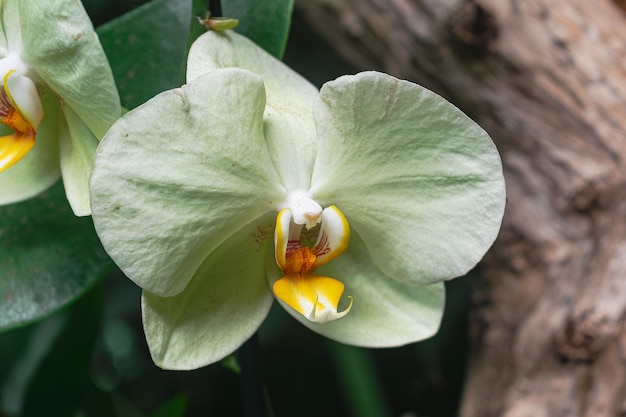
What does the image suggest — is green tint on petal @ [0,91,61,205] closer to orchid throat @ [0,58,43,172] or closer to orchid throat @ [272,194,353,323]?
orchid throat @ [0,58,43,172]

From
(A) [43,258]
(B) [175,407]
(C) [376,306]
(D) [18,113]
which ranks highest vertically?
(D) [18,113]

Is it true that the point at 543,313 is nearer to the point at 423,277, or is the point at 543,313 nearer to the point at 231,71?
the point at 423,277

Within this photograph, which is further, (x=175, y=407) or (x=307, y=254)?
(x=175, y=407)

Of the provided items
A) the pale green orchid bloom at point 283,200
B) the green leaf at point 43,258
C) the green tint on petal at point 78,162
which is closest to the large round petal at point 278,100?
the pale green orchid bloom at point 283,200

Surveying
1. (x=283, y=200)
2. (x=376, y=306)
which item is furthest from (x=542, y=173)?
(x=283, y=200)

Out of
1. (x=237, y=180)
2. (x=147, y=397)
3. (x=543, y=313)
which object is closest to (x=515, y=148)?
(x=543, y=313)

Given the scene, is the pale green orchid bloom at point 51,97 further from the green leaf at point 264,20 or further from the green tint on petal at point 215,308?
the green leaf at point 264,20

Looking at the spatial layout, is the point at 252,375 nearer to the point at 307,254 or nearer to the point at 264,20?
the point at 307,254
